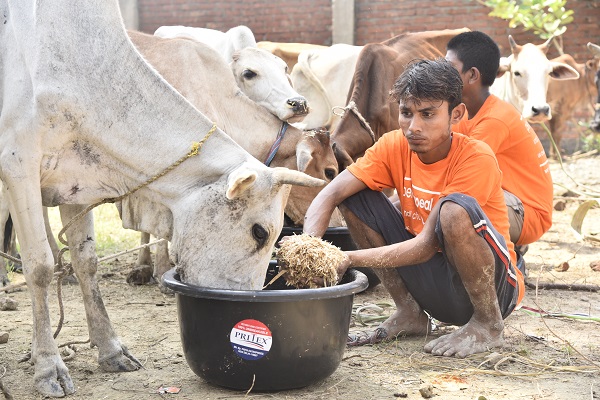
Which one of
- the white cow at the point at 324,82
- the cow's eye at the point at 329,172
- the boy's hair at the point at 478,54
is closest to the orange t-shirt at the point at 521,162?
the boy's hair at the point at 478,54

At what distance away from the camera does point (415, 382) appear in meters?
3.21

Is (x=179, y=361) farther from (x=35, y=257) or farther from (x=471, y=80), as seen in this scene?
(x=471, y=80)

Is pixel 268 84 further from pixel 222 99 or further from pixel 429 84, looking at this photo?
pixel 429 84

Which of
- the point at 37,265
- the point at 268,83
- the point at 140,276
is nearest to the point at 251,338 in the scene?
the point at 37,265

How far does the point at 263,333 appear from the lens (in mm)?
2850

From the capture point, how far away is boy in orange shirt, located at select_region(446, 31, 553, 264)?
4.20 meters

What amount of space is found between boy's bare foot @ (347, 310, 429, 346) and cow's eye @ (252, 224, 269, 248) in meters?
0.84

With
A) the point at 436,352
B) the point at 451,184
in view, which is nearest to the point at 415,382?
the point at 436,352

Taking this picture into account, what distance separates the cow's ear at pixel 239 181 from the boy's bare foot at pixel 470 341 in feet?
Result: 3.87

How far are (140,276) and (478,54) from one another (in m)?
2.48

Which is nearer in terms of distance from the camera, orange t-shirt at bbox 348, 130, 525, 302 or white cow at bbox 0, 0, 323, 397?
white cow at bbox 0, 0, 323, 397

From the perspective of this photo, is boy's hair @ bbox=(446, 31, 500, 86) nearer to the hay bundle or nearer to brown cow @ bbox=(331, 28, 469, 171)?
brown cow @ bbox=(331, 28, 469, 171)

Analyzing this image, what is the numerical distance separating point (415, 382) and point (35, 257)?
1.56 meters

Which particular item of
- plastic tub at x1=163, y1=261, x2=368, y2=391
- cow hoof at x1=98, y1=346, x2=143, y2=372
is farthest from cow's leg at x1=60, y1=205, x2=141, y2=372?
plastic tub at x1=163, y1=261, x2=368, y2=391
